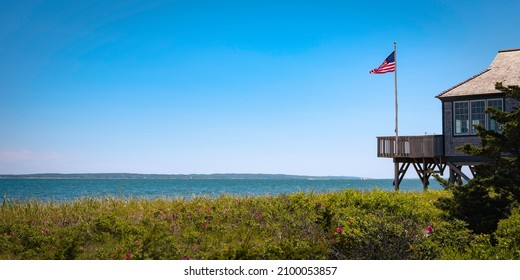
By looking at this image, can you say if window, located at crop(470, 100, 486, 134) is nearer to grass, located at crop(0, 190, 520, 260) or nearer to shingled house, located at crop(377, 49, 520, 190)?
shingled house, located at crop(377, 49, 520, 190)

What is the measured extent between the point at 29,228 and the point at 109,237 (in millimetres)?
1419

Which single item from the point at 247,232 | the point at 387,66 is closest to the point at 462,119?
the point at 387,66

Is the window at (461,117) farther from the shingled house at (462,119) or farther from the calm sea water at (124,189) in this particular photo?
the calm sea water at (124,189)

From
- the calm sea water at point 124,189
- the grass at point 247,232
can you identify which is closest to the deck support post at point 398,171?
the calm sea water at point 124,189

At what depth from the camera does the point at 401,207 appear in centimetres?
1105

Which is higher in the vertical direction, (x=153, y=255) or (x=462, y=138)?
(x=462, y=138)

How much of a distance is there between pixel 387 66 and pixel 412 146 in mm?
4551

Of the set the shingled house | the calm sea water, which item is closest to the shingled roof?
the shingled house

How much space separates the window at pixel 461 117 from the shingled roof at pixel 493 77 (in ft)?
1.80

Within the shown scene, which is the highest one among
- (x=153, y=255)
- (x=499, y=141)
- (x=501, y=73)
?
(x=501, y=73)

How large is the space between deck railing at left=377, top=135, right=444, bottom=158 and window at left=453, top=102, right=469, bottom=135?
36.3 inches

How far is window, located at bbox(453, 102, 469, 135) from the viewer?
843 inches
